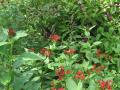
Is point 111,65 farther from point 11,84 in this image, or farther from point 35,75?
point 11,84

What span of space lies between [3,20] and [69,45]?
0.80 metres

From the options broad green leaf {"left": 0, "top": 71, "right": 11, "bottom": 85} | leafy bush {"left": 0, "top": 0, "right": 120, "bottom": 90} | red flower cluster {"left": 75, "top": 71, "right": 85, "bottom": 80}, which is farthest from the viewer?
leafy bush {"left": 0, "top": 0, "right": 120, "bottom": 90}

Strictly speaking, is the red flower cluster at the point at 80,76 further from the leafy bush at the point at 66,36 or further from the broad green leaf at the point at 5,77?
the broad green leaf at the point at 5,77

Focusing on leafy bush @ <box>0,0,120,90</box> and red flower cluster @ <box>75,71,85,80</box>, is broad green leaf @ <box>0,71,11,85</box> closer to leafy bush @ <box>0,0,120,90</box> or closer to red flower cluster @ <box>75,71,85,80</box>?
red flower cluster @ <box>75,71,85,80</box>

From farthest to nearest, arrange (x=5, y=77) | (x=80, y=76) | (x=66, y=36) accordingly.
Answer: (x=66, y=36) < (x=80, y=76) < (x=5, y=77)

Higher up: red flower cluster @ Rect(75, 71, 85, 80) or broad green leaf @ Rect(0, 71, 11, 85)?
broad green leaf @ Rect(0, 71, 11, 85)

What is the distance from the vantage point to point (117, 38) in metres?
4.27

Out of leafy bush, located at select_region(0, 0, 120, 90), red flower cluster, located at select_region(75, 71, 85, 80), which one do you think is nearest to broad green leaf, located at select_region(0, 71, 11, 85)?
red flower cluster, located at select_region(75, 71, 85, 80)

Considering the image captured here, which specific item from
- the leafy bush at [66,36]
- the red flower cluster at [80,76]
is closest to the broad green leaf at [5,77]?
the red flower cluster at [80,76]

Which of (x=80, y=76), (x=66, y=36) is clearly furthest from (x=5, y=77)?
(x=66, y=36)

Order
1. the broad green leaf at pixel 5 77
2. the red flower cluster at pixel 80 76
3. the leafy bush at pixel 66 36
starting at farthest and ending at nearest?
the leafy bush at pixel 66 36, the red flower cluster at pixel 80 76, the broad green leaf at pixel 5 77

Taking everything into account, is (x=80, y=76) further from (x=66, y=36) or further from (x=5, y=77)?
(x=66, y=36)

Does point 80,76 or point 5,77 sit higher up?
point 5,77

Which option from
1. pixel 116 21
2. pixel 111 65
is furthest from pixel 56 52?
pixel 116 21
